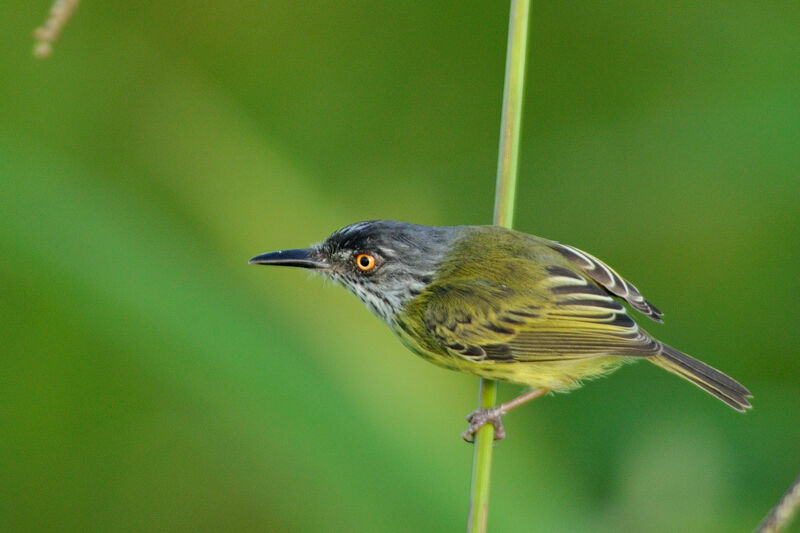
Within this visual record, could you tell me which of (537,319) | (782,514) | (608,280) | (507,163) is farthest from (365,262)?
(782,514)

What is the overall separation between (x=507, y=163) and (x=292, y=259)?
1049mm

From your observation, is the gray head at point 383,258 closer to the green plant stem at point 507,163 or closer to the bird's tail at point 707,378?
the green plant stem at point 507,163

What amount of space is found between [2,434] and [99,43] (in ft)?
7.67

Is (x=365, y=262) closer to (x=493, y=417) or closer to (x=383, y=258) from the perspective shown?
(x=383, y=258)

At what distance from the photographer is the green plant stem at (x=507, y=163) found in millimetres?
2729

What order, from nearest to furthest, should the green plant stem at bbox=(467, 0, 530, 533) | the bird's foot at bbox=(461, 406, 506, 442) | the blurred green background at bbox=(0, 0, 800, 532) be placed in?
1. the green plant stem at bbox=(467, 0, 530, 533)
2. the bird's foot at bbox=(461, 406, 506, 442)
3. the blurred green background at bbox=(0, 0, 800, 532)

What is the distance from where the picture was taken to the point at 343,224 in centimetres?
458

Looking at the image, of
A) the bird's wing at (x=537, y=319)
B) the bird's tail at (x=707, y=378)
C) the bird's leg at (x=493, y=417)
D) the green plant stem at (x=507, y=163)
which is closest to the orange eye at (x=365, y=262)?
the bird's wing at (x=537, y=319)

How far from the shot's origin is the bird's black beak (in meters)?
3.62

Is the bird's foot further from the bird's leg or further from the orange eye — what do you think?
the orange eye

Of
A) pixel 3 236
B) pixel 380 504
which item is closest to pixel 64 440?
pixel 3 236

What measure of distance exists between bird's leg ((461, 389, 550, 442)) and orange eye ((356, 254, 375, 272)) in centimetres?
80

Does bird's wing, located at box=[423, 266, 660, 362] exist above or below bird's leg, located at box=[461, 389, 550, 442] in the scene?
above

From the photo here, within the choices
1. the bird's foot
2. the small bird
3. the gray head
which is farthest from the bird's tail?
the gray head
